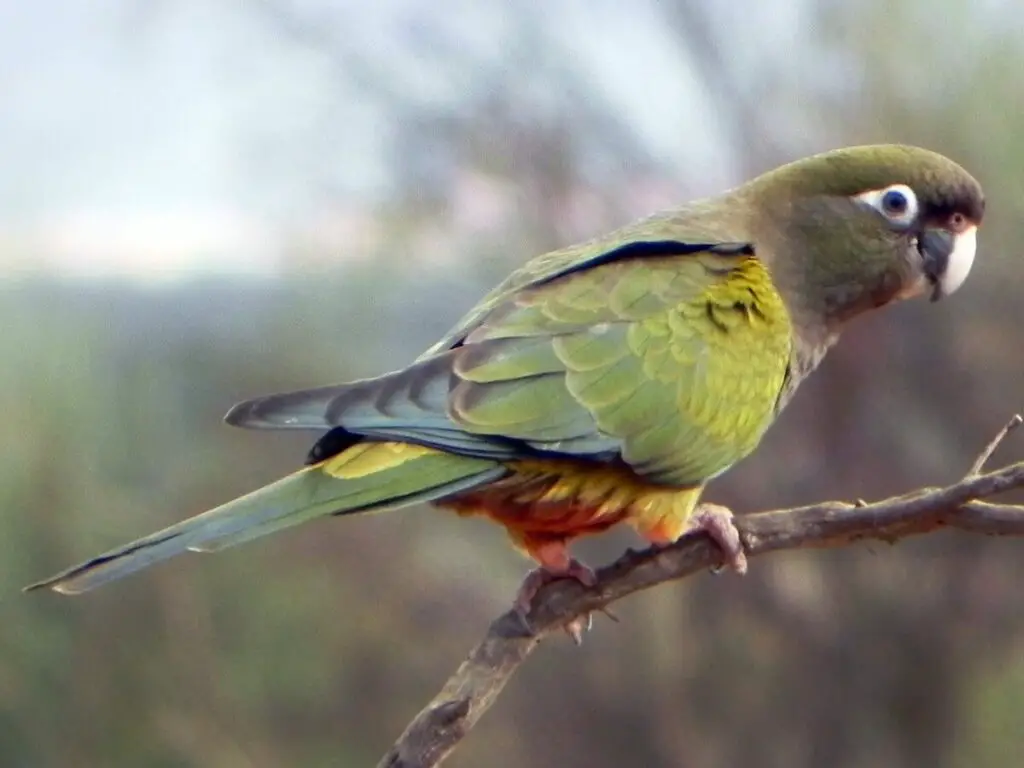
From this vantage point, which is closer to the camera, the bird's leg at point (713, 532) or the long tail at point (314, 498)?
the long tail at point (314, 498)

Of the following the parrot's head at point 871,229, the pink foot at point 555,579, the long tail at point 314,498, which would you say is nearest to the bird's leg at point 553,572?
the pink foot at point 555,579

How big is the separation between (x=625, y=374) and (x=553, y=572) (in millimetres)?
154

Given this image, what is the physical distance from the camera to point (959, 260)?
0.90 m

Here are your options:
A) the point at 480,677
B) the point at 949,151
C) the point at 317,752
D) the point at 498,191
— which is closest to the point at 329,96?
the point at 498,191

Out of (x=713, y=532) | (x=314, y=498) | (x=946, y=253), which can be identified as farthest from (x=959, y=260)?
(x=314, y=498)

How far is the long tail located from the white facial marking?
0.44 meters

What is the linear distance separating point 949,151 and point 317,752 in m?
1.16

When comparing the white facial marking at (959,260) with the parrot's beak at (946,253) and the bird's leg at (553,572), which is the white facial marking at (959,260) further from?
the bird's leg at (553,572)

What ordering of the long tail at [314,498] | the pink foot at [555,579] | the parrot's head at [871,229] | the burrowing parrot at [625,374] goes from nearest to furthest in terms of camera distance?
1. the long tail at [314,498]
2. the burrowing parrot at [625,374]
3. the pink foot at [555,579]
4. the parrot's head at [871,229]

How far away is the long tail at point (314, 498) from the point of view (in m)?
0.53

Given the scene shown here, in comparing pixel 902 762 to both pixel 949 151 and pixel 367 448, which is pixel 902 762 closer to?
pixel 949 151

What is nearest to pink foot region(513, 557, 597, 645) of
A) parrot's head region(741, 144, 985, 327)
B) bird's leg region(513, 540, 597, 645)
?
bird's leg region(513, 540, 597, 645)

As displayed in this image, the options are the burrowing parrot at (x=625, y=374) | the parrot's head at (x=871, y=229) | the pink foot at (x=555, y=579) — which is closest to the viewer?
the burrowing parrot at (x=625, y=374)

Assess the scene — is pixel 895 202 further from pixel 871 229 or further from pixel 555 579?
pixel 555 579
